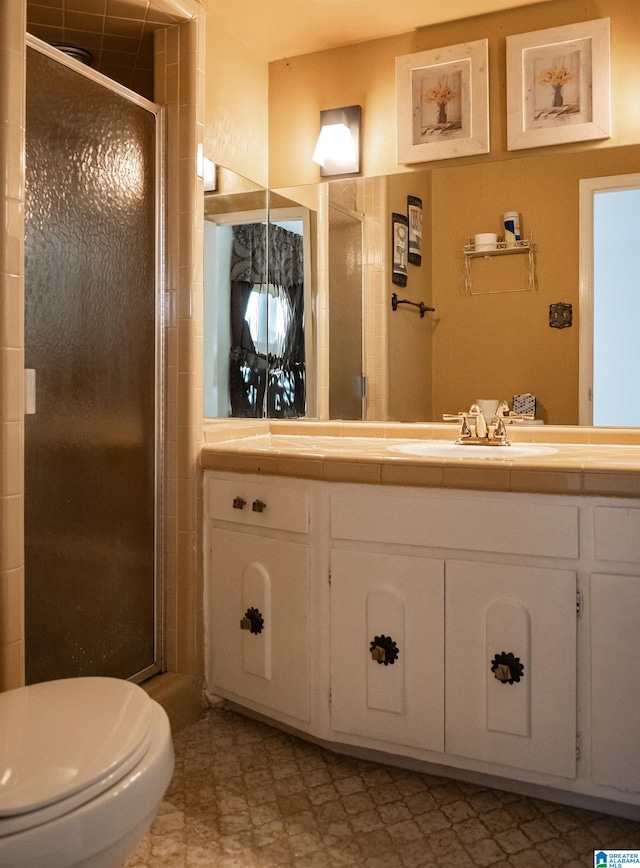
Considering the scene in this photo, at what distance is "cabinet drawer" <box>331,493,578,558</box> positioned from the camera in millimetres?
1561

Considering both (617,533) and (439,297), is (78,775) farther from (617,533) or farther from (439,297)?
(439,297)

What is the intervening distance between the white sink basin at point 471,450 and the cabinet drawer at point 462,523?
22cm

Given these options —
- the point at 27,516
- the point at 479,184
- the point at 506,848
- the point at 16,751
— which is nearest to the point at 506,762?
the point at 506,848

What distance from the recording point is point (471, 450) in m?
2.02

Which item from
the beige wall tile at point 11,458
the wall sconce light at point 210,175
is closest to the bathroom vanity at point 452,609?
the beige wall tile at point 11,458

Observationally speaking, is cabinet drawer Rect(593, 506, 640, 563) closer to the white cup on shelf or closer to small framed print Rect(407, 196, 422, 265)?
the white cup on shelf

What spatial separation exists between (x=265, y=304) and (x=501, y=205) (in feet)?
2.76

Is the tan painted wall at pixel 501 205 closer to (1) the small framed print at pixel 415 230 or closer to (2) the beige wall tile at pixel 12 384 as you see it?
(1) the small framed print at pixel 415 230

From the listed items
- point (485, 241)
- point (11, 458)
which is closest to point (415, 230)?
point (485, 241)

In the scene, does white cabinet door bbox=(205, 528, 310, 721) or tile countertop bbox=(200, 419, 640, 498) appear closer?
→ tile countertop bbox=(200, 419, 640, 498)

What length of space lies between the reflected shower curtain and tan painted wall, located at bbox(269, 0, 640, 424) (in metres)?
Answer: 0.35

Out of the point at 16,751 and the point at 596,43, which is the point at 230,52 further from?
the point at 16,751

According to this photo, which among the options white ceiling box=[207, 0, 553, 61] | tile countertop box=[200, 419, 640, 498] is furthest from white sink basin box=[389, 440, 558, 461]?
white ceiling box=[207, 0, 553, 61]

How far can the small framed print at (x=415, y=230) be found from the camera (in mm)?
2244
